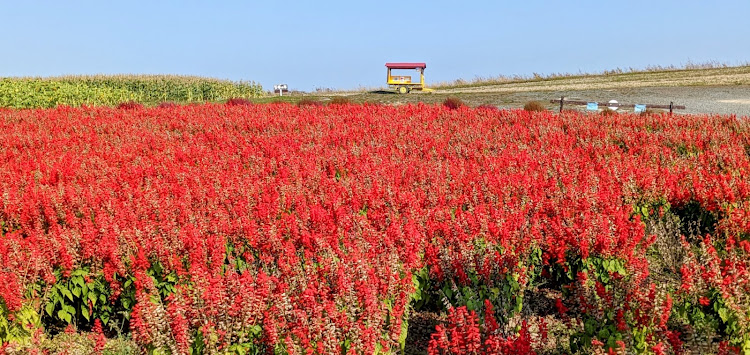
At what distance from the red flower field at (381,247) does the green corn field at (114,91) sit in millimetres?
22306

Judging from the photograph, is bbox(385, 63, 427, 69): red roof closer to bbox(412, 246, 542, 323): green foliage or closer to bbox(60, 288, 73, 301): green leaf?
bbox(412, 246, 542, 323): green foliage

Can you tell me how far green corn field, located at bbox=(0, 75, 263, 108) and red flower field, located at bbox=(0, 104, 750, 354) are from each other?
2231 centimetres

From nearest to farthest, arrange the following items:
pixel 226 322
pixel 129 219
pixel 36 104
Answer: pixel 226 322, pixel 129 219, pixel 36 104

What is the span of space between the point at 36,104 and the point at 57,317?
31163mm

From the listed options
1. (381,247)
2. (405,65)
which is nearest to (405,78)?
(405,65)

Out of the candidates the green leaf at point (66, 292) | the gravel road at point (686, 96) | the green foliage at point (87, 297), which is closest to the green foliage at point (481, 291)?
the green foliage at point (87, 297)

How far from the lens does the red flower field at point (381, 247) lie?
5.19 meters

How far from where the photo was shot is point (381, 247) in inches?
283

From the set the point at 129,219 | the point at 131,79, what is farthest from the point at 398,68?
the point at 129,219

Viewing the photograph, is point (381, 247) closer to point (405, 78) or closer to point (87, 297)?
point (87, 297)

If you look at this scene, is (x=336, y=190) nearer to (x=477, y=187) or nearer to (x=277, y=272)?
(x=477, y=187)

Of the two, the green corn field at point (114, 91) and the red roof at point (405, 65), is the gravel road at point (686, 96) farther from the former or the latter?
the green corn field at point (114, 91)

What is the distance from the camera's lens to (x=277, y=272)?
22.1 ft

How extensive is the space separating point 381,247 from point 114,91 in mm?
41771
